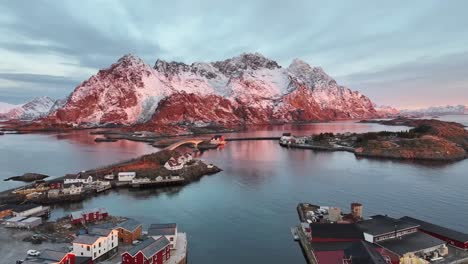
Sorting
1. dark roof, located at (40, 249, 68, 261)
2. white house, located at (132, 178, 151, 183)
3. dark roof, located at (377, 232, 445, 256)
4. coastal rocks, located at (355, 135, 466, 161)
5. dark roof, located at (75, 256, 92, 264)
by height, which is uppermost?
coastal rocks, located at (355, 135, 466, 161)

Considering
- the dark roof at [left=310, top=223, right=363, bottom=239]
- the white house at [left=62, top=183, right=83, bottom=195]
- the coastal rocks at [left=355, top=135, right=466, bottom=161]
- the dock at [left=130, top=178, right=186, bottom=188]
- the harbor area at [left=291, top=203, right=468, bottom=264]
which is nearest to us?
the harbor area at [left=291, top=203, right=468, bottom=264]

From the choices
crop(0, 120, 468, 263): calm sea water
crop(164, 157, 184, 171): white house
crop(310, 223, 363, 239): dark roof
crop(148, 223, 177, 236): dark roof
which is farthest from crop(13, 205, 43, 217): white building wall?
crop(310, 223, 363, 239): dark roof

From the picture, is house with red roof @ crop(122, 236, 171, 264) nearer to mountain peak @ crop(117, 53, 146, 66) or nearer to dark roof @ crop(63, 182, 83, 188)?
dark roof @ crop(63, 182, 83, 188)

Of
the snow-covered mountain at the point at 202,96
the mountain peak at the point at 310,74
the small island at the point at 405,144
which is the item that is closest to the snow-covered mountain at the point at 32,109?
the snow-covered mountain at the point at 202,96

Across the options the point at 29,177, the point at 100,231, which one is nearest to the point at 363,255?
the point at 100,231

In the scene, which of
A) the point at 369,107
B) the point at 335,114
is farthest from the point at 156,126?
the point at 369,107

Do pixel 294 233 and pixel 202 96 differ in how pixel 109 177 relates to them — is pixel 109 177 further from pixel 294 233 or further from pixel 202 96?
pixel 202 96

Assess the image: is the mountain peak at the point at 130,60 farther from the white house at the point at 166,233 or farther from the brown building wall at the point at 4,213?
the white house at the point at 166,233
